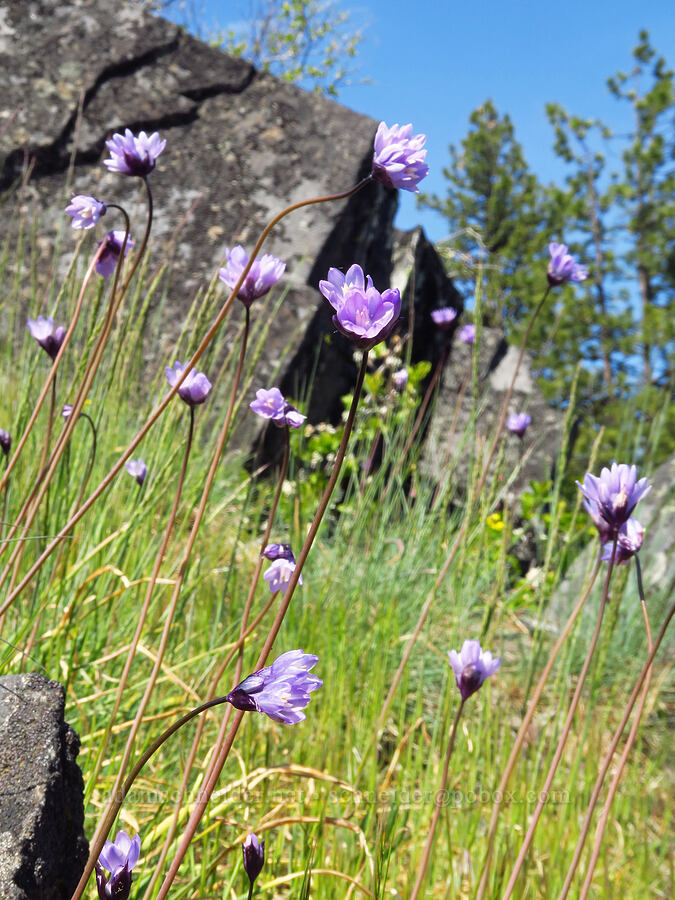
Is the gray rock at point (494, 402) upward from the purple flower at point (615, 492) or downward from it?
upward

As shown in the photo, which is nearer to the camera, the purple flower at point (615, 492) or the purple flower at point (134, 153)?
the purple flower at point (615, 492)

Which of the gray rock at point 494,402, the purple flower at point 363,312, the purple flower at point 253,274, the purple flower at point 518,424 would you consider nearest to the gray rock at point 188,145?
the purple flower at point 518,424

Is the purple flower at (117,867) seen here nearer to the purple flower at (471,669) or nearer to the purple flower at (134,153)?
the purple flower at (471,669)

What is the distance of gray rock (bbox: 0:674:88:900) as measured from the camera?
0.67 meters

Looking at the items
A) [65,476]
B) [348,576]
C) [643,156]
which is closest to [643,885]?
[348,576]

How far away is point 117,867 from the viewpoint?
→ 681 millimetres

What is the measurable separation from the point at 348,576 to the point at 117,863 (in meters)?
Result: 1.86

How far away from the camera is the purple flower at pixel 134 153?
1082 mm

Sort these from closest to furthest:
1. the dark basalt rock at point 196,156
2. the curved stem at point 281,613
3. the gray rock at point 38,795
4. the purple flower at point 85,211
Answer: the curved stem at point 281,613 < the gray rock at point 38,795 < the purple flower at point 85,211 < the dark basalt rock at point 196,156

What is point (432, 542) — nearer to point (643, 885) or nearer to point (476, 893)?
point (643, 885)

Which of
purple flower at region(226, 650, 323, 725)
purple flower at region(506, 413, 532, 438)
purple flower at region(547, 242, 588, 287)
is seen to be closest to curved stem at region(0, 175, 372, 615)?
purple flower at region(226, 650, 323, 725)

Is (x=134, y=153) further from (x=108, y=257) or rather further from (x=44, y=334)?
(x=44, y=334)

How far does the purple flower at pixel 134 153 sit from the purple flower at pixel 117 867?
90cm

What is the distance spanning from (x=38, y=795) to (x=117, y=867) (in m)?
0.11
